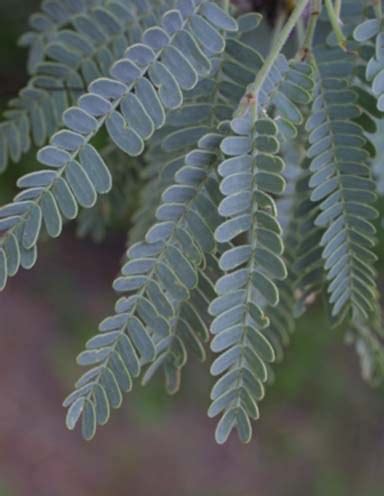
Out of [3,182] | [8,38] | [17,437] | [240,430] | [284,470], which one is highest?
[8,38]

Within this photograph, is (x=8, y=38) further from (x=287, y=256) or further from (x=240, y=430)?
(x=240, y=430)

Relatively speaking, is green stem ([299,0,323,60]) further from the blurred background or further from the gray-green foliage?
the blurred background

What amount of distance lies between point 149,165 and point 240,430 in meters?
0.29

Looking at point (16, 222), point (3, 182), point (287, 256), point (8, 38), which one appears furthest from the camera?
point (3, 182)

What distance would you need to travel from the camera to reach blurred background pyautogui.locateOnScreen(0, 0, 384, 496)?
224 centimetres

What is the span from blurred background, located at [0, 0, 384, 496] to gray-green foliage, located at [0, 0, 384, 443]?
1.68 metres

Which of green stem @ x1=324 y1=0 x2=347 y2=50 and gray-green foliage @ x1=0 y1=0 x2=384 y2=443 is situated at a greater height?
green stem @ x1=324 y1=0 x2=347 y2=50

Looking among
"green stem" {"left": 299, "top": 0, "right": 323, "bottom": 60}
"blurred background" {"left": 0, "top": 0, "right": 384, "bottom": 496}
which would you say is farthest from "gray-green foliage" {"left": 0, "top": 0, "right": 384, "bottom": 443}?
"blurred background" {"left": 0, "top": 0, "right": 384, "bottom": 496}

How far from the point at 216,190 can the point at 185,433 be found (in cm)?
191

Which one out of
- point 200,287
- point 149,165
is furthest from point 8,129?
point 200,287

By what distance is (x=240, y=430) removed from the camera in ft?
1.71

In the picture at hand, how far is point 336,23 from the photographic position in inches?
22.7

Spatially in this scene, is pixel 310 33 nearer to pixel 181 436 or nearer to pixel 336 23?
pixel 336 23

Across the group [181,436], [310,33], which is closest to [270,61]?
[310,33]
